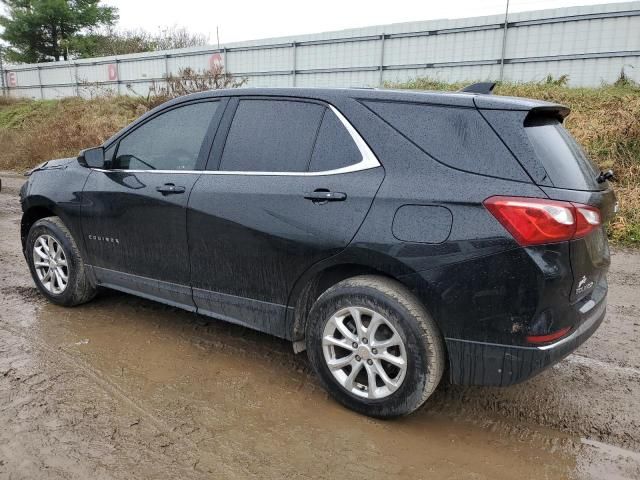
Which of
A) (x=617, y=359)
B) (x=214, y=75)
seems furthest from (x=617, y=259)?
(x=214, y=75)

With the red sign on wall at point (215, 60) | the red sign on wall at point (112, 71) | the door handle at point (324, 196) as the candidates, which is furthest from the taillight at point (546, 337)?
the red sign on wall at point (112, 71)

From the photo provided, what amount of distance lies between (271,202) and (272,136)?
1.51 ft

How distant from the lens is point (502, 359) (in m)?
2.39

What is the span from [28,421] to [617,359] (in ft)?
12.2

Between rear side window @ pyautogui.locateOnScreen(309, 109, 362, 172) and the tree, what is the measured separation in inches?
1362

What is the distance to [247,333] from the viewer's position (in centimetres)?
384

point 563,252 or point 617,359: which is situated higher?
point 563,252

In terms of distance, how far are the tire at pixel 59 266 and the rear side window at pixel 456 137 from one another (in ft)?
9.37

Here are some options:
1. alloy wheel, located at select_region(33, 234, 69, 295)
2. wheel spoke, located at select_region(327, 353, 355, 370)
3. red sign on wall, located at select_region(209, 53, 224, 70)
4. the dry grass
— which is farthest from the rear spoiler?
red sign on wall, located at select_region(209, 53, 224, 70)

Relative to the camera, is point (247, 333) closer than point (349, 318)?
No

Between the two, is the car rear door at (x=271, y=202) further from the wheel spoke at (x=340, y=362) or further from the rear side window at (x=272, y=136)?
the wheel spoke at (x=340, y=362)

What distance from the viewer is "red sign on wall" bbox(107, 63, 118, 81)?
22.6 meters

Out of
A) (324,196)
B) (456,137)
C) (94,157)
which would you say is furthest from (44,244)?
(456,137)

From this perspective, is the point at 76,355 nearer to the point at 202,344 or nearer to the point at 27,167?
the point at 202,344
